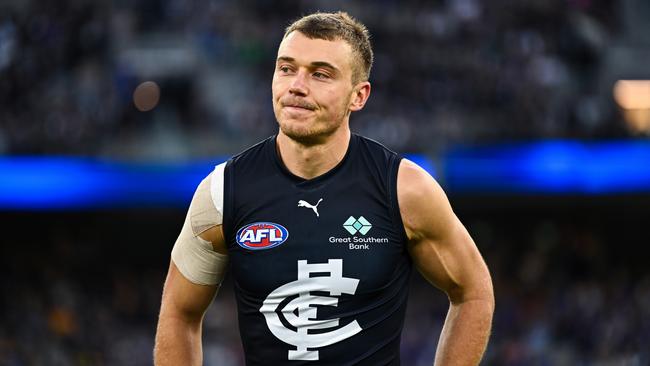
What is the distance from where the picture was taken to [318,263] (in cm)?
410

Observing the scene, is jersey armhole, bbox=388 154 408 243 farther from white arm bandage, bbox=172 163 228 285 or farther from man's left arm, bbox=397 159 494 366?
white arm bandage, bbox=172 163 228 285

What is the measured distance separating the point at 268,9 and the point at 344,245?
15448mm

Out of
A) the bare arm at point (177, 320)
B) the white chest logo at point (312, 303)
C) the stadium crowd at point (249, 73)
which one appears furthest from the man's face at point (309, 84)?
the stadium crowd at point (249, 73)

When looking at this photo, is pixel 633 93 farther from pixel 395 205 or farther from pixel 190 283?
pixel 190 283

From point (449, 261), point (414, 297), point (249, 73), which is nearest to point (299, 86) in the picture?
point (449, 261)

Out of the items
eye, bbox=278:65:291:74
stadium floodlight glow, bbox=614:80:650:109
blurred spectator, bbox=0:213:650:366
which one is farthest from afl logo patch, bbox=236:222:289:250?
stadium floodlight glow, bbox=614:80:650:109

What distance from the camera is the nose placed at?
400cm

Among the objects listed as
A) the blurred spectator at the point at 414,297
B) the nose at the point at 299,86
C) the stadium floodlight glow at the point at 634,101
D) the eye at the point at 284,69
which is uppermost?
the eye at the point at 284,69

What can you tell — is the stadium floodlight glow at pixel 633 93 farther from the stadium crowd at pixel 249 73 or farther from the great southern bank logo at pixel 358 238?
the great southern bank logo at pixel 358 238

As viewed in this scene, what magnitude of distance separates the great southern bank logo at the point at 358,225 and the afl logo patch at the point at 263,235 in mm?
218

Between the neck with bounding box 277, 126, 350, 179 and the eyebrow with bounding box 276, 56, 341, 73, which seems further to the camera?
the neck with bounding box 277, 126, 350, 179

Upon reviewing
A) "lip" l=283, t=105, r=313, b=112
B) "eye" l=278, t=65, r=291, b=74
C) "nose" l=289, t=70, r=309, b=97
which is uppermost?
"eye" l=278, t=65, r=291, b=74

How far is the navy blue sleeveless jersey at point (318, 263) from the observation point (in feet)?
13.5

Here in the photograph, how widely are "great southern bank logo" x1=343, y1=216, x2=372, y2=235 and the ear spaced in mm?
396
